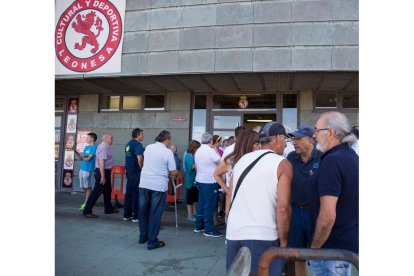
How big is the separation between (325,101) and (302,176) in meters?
6.98

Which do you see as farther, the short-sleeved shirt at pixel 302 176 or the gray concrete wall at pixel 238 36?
the gray concrete wall at pixel 238 36

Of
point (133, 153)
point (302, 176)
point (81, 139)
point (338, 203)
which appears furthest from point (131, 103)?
point (338, 203)

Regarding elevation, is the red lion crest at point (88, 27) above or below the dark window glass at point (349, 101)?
above

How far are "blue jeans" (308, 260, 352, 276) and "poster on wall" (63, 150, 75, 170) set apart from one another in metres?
10.4

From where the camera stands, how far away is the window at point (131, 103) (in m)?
10.8

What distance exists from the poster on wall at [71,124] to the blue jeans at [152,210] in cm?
727

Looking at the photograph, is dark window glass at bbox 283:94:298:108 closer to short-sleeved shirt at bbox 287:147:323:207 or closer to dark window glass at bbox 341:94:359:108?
dark window glass at bbox 341:94:359:108

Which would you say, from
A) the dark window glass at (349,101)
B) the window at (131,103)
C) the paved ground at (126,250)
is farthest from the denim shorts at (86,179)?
the dark window glass at (349,101)

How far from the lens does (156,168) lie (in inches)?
206

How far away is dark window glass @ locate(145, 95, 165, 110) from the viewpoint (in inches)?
424

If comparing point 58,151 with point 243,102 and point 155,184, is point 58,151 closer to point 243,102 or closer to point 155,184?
point 243,102

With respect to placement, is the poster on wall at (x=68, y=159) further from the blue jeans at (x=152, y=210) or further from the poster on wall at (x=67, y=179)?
the blue jeans at (x=152, y=210)
